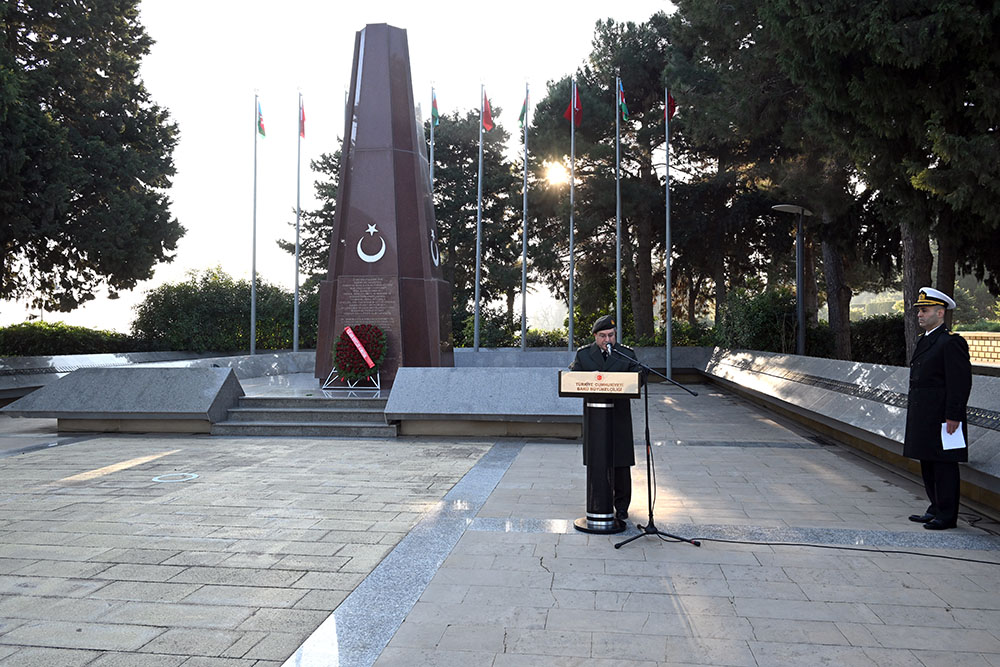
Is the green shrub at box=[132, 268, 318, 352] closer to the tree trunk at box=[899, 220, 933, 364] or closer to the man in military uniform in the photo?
the tree trunk at box=[899, 220, 933, 364]

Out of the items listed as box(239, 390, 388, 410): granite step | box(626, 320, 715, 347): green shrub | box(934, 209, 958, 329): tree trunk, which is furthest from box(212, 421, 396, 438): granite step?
box(626, 320, 715, 347): green shrub

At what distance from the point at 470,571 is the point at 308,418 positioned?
7201 millimetres

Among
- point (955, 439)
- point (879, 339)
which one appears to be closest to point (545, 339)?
point (879, 339)

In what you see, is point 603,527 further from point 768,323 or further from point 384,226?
point 768,323

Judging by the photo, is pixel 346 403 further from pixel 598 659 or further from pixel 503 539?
pixel 598 659

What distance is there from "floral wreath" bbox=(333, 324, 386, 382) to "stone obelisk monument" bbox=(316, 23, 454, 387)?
1.41 feet

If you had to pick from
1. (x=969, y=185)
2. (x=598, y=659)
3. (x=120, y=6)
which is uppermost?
(x=120, y=6)

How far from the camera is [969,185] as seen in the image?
955 centimetres

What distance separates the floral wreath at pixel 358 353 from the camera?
13227 millimetres

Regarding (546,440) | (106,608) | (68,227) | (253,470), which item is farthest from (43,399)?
(68,227)

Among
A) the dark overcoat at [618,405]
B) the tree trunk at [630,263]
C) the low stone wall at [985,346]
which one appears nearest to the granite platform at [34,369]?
the dark overcoat at [618,405]

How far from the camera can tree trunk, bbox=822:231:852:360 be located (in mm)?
19656

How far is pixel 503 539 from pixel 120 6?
70.1ft

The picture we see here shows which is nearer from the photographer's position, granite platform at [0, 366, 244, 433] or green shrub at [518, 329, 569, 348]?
granite platform at [0, 366, 244, 433]
